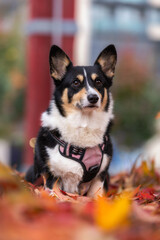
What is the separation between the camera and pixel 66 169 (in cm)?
276

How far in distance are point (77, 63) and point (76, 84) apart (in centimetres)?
465

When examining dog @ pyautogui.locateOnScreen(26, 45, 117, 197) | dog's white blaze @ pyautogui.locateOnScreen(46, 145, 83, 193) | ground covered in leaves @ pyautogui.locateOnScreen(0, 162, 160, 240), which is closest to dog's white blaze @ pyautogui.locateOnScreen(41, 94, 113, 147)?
dog @ pyautogui.locateOnScreen(26, 45, 117, 197)

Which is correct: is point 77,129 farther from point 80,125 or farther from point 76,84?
point 76,84

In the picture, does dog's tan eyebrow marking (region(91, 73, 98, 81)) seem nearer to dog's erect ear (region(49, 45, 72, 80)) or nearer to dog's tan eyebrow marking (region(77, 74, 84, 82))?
dog's tan eyebrow marking (region(77, 74, 84, 82))

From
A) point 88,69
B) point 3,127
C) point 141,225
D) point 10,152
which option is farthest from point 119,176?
point 3,127

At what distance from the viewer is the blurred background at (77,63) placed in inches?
232

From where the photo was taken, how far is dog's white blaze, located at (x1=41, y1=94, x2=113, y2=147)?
2846 millimetres

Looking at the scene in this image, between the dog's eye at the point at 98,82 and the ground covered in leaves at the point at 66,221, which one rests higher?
the dog's eye at the point at 98,82

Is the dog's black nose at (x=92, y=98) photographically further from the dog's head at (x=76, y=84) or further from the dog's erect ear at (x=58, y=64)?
the dog's erect ear at (x=58, y=64)

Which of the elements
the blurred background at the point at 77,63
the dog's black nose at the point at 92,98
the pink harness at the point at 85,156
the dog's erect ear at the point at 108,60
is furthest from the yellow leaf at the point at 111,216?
the dog's erect ear at the point at 108,60

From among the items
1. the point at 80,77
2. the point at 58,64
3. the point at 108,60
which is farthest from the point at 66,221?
the point at 108,60

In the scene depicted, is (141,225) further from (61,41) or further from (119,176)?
(61,41)

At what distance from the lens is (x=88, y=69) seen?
3.01 meters

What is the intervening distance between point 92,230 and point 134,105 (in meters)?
11.7
